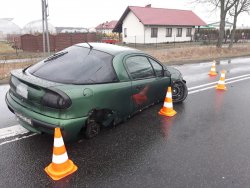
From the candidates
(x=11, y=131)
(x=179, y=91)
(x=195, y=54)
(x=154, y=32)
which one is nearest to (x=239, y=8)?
(x=195, y=54)

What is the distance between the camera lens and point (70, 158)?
355 cm

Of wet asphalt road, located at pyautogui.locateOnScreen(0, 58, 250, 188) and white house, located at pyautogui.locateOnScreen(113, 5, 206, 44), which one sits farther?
white house, located at pyautogui.locateOnScreen(113, 5, 206, 44)

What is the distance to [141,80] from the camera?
470 centimetres

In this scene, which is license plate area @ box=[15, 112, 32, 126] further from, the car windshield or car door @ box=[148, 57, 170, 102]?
car door @ box=[148, 57, 170, 102]

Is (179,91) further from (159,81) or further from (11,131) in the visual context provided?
(11,131)


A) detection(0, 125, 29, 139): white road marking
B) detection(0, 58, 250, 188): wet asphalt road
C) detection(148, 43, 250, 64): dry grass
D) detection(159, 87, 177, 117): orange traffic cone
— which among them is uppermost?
detection(148, 43, 250, 64): dry grass

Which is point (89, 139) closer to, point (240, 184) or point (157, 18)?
point (240, 184)

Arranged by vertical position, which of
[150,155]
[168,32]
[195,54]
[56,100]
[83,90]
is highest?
[168,32]

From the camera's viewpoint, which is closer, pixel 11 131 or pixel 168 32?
pixel 11 131

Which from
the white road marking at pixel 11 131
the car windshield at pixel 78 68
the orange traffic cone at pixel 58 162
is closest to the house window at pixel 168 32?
the car windshield at pixel 78 68

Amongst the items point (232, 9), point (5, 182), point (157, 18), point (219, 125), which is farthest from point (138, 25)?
point (5, 182)

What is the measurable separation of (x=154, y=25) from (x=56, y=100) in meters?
34.5

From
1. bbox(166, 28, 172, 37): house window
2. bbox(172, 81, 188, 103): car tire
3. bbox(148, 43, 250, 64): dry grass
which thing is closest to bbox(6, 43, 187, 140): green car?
bbox(172, 81, 188, 103): car tire

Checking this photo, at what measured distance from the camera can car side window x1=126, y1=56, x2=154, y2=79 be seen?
4.55 meters
